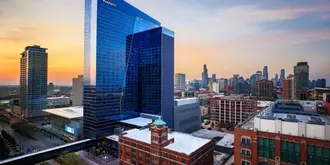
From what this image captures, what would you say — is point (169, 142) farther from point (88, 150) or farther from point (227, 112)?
point (227, 112)

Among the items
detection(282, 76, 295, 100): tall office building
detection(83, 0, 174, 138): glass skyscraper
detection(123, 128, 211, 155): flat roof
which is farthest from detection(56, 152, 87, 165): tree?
detection(282, 76, 295, 100): tall office building

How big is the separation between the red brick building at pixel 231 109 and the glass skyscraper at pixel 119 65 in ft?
138

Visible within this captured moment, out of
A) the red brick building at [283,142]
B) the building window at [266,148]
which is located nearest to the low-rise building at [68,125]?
the red brick building at [283,142]

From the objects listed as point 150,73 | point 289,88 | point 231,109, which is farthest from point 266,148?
point 289,88

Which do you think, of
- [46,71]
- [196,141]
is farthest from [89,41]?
[46,71]

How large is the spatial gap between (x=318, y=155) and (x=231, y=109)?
233 ft

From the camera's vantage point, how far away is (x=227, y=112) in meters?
104

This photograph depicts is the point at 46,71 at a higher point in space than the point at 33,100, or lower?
higher

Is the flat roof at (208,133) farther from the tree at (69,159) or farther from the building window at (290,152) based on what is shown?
the tree at (69,159)

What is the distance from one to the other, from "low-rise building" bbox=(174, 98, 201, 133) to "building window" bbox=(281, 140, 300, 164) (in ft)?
159

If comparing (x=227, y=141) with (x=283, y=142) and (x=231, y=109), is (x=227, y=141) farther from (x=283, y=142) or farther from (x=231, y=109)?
(x=283, y=142)

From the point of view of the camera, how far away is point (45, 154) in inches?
2114

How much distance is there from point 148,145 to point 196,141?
13.1 meters

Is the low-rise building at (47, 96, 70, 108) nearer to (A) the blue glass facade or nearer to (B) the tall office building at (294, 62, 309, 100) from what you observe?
(A) the blue glass facade
